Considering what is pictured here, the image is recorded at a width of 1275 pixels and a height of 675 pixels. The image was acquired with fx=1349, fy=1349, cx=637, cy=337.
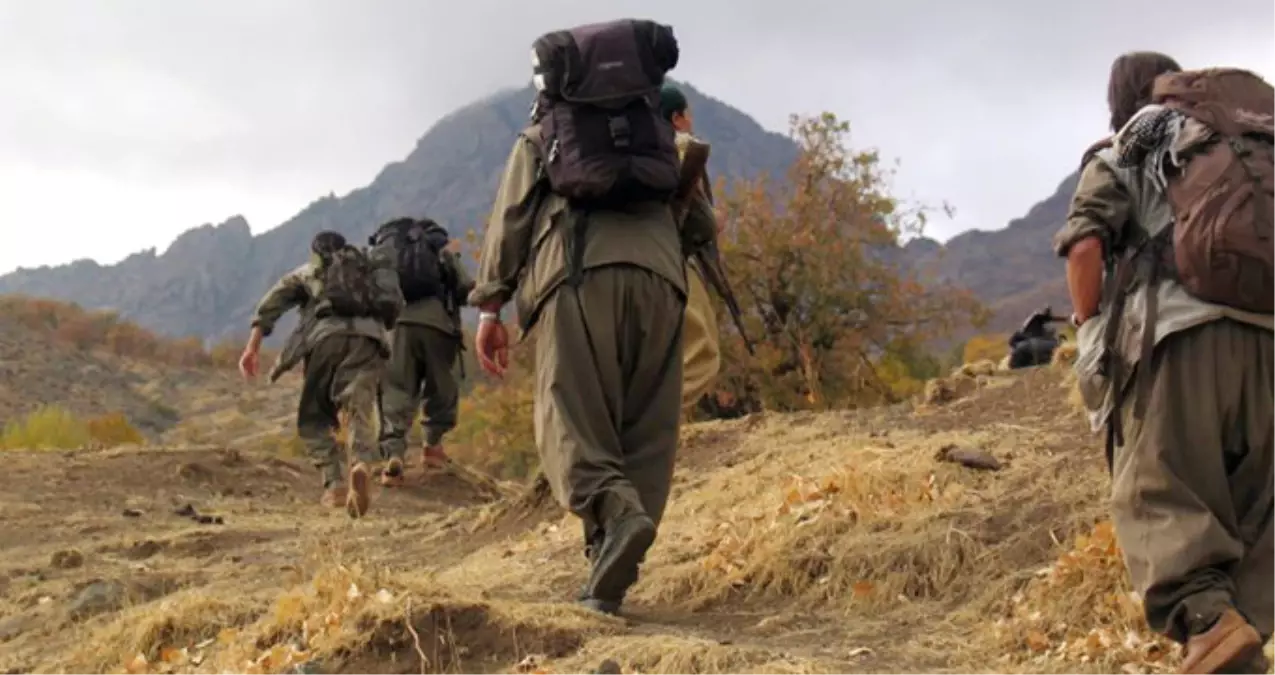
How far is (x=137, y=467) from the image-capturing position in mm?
11617

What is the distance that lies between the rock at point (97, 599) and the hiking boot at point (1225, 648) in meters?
4.50

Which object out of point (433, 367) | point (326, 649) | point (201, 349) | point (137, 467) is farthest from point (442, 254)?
point (201, 349)

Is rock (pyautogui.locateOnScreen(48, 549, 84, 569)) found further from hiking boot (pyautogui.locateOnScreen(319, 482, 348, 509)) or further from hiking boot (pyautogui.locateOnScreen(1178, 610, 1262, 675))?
hiking boot (pyautogui.locateOnScreen(1178, 610, 1262, 675))

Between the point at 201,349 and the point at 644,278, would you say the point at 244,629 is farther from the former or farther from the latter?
the point at 201,349

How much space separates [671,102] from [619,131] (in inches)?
20.6

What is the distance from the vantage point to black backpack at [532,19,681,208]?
4523 millimetres

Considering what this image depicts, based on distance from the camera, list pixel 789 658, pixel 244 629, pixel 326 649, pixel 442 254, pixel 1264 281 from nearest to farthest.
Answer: pixel 1264 281 < pixel 789 658 < pixel 326 649 < pixel 244 629 < pixel 442 254

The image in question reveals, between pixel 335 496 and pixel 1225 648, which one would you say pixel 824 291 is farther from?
pixel 1225 648

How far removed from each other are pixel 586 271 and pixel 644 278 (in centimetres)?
21

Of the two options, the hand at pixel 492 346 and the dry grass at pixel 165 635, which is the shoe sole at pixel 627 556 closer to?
the hand at pixel 492 346

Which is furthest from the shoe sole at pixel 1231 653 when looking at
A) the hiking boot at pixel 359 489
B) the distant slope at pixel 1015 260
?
the distant slope at pixel 1015 260

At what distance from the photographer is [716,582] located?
16.7ft

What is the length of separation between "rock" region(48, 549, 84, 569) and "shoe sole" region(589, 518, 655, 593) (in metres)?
4.11

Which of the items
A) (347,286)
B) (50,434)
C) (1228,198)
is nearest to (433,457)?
(347,286)
